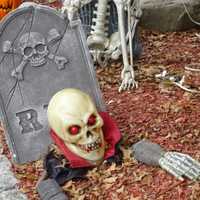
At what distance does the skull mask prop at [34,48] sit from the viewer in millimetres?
4730

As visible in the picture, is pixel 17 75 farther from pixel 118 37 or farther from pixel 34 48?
pixel 118 37

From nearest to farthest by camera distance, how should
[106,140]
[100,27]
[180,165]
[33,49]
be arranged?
[180,165] → [106,140] → [33,49] → [100,27]

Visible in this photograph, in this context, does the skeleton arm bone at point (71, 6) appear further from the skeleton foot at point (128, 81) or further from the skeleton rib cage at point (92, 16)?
the skeleton foot at point (128, 81)

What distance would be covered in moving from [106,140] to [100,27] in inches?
71.3

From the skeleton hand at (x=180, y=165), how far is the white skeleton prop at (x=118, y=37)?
1446mm

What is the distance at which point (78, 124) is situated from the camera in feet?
13.9

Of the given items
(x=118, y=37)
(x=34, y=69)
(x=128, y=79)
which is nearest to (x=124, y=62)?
(x=128, y=79)

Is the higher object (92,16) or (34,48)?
(34,48)

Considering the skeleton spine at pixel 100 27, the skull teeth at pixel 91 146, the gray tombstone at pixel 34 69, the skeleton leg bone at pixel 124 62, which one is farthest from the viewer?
the skeleton spine at pixel 100 27

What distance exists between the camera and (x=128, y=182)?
14.0 ft

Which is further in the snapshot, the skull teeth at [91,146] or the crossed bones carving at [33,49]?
the crossed bones carving at [33,49]

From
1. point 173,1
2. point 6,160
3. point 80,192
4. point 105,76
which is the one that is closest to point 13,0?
point 105,76

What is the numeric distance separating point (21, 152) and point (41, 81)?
0.53 m

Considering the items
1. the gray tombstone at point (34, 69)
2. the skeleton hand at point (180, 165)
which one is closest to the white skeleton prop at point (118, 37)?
the gray tombstone at point (34, 69)
